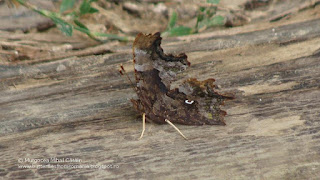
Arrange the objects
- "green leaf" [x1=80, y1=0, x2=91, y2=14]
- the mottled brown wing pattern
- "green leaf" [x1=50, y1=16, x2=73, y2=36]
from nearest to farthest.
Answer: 1. the mottled brown wing pattern
2. "green leaf" [x1=50, y1=16, x2=73, y2=36]
3. "green leaf" [x1=80, y1=0, x2=91, y2=14]

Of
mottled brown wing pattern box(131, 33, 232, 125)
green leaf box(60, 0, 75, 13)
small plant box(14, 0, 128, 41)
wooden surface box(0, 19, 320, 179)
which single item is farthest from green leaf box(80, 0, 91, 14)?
mottled brown wing pattern box(131, 33, 232, 125)

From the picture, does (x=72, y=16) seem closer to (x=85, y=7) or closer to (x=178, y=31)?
(x=85, y=7)

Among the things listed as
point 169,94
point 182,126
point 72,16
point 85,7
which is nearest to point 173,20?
point 85,7

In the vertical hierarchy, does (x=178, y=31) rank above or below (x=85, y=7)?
below

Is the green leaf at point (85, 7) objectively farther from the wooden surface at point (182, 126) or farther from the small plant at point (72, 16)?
the wooden surface at point (182, 126)

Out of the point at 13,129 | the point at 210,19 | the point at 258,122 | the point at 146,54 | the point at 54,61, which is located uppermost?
the point at 210,19

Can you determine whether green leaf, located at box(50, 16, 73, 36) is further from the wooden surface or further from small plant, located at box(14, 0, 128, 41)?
the wooden surface

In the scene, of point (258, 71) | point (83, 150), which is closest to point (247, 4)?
point (258, 71)

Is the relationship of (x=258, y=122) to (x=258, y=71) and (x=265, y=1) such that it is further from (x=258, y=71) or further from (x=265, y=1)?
(x=265, y=1)
